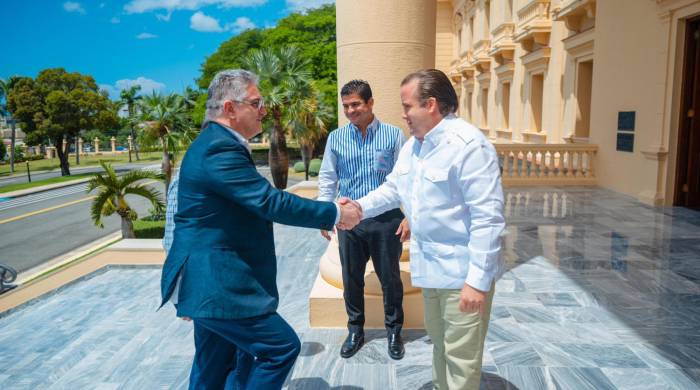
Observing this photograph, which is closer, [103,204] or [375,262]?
[375,262]

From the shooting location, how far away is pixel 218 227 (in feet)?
7.13

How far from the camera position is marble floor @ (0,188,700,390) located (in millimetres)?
3340

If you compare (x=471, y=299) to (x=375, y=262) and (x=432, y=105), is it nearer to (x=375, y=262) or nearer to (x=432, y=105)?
(x=432, y=105)

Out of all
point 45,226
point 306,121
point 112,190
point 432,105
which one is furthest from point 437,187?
point 306,121

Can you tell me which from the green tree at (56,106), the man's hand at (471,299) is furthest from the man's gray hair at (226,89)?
the green tree at (56,106)

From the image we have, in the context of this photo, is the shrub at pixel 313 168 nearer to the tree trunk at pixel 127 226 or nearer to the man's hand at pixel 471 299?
the tree trunk at pixel 127 226

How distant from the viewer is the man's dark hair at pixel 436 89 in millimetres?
2311

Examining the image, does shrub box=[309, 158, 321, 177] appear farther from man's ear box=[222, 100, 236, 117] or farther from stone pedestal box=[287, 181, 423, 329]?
man's ear box=[222, 100, 236, 117]

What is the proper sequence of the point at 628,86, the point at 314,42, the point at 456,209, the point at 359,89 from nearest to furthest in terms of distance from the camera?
the point at 456,209, the point at 359,89, the point at 628,86, the point at 314,42

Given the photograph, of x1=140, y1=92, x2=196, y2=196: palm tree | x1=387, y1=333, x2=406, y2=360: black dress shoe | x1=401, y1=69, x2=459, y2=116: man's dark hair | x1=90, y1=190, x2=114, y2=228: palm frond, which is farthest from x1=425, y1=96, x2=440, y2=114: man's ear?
x1=140, y1=92, x2=196, y2=196: palm tree

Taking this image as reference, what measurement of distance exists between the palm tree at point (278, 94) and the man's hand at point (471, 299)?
71.9 feet

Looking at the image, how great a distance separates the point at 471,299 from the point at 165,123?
24.3 metres

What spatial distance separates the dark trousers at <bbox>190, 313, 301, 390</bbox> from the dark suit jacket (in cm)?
9

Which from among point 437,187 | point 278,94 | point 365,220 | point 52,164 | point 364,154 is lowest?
point 52,164
